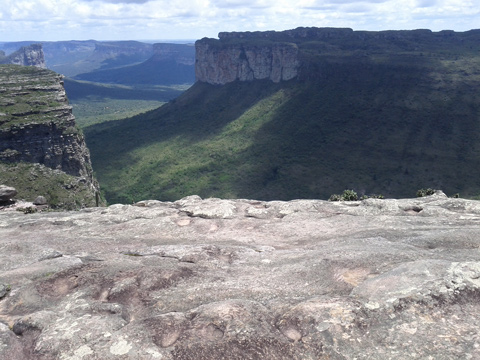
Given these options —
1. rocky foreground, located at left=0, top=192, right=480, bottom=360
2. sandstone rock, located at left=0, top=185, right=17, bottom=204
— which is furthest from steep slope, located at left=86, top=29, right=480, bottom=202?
rocky foreground, located at left=0, top=192, right=480, bottom=360

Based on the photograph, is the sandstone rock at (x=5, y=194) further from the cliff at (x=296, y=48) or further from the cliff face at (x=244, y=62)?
the cliff face at (x=244, y=62)

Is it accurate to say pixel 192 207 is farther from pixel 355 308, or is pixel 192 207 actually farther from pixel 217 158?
pixel 217 158

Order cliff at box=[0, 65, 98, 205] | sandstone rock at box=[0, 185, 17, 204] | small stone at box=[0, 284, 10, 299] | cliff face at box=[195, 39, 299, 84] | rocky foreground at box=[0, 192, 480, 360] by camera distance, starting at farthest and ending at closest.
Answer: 1. cliff face at box=[195, 39, 299, 84]
2. cliff at box=[0, 65, 98, 205]
3. sandstone rock at box=[0, 185, 17, 204]
4. small stone at box=[0, 284, 10, 299]
5. rocky foreground at box=[0, 192, 480, 360]

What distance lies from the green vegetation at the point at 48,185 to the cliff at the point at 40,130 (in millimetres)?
909

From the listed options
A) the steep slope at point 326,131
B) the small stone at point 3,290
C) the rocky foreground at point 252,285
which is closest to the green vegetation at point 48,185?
the steep slope at point 326,131

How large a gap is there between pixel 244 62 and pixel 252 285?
13729 cm

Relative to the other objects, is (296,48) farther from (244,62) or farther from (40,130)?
(40,130)

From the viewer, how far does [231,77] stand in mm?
149375

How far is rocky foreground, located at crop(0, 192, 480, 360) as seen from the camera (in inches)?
415

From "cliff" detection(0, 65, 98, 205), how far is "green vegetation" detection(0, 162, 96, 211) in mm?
909

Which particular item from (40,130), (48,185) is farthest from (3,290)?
(40,130)

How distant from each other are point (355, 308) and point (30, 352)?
29.7 feet

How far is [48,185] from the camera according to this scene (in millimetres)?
54344

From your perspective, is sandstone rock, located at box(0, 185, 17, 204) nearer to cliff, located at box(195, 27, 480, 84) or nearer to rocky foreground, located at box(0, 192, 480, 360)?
rocky foreground, located at box(0, 192, 480, 360)
